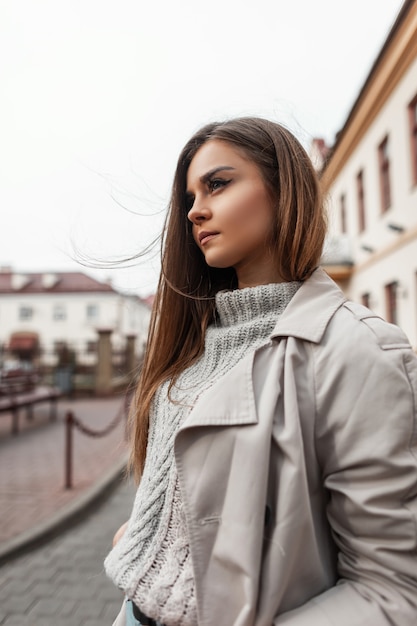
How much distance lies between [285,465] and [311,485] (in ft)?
0.35

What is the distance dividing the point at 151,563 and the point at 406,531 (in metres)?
0.56

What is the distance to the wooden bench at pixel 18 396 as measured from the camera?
9.06m

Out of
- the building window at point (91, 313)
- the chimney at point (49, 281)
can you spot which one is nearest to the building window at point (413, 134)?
the building window at point (91, 313)

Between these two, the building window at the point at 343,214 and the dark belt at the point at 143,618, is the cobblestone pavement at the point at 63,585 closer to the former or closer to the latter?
the dark belt at the point at 143,618

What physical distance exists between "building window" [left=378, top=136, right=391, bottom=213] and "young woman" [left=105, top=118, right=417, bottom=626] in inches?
449

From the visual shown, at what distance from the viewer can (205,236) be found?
1259 mm

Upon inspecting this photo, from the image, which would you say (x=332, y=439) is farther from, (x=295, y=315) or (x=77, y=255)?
(x=77, y=255)

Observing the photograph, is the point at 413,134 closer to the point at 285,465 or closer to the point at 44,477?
the point at 44,477

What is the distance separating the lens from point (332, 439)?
3.02 feet

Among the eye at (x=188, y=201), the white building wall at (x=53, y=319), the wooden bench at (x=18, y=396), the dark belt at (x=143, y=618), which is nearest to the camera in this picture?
the dark belt at (x=143, y=618)

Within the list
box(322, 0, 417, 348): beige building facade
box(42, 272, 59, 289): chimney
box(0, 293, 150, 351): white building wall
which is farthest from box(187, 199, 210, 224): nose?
box(42, 272, 59, 289): chimney

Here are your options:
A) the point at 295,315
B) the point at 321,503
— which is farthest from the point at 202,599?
the point at 295,315

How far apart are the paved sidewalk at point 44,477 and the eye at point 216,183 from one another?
1337 mm

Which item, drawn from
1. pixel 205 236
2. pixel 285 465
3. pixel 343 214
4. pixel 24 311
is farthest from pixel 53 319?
pixel 285 465
